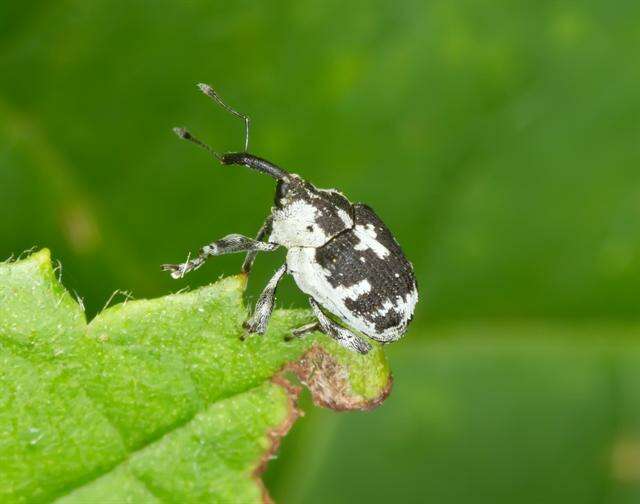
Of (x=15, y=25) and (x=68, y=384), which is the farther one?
(x=15, y=25)

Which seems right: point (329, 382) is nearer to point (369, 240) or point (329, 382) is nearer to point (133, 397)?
point (133, 397)

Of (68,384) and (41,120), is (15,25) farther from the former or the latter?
(68,384)

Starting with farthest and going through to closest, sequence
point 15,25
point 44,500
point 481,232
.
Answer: point 481,232 → point 15,25 → point 44,500

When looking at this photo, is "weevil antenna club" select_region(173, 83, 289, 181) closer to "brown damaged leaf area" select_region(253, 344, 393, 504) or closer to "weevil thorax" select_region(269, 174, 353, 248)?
"weevil thorax" select_region(269, 174, 353, 248)

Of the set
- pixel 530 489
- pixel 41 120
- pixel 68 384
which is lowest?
pixel 530 489

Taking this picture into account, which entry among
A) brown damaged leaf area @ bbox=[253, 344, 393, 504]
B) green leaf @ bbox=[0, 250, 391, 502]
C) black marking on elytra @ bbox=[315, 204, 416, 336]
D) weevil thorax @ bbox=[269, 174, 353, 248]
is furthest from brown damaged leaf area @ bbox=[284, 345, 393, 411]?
weevil thorax @ bbox=[269, 174, 353, 248]

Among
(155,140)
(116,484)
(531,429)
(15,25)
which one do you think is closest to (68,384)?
(116,484)

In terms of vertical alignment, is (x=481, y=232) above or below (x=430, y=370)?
above
